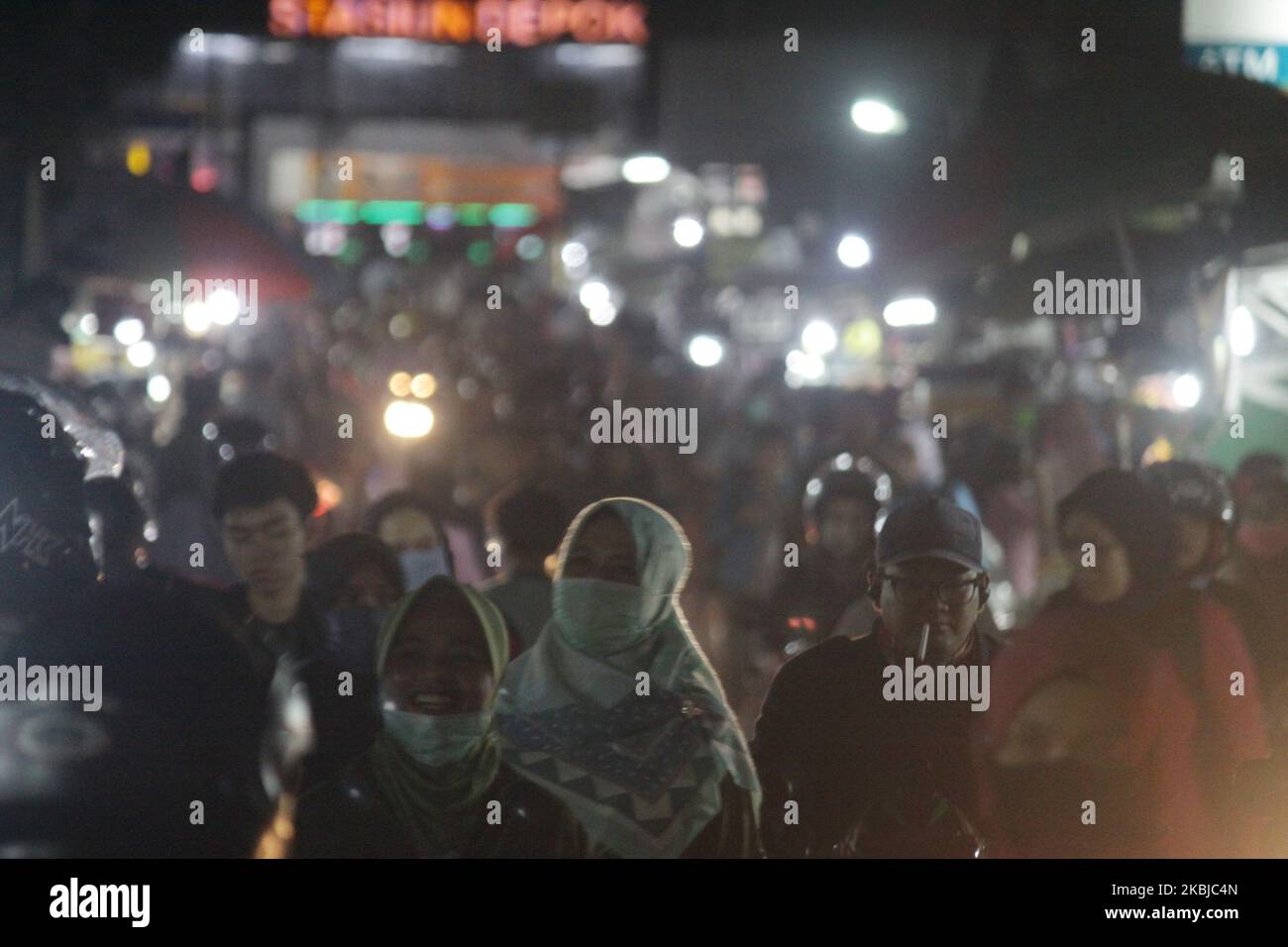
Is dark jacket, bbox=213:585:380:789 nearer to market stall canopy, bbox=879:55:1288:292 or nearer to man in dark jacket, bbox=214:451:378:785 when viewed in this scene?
man in dark jacket, bbox=214:451:378:785

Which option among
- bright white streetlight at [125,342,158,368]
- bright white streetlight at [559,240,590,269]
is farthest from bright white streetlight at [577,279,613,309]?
bright white streetlight at [125,342,158,368]

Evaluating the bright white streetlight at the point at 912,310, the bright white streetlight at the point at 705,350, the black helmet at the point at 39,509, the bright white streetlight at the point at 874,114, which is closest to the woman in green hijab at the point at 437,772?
the black helmet at the point at 39,509

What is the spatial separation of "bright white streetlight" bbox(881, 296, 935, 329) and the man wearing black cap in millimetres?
6798

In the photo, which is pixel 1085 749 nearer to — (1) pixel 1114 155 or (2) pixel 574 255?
(1) pixel 1114 155

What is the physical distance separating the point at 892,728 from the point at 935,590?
0.42 metres

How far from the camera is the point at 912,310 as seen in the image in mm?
11414

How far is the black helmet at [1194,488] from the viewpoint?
→ 14.8ft

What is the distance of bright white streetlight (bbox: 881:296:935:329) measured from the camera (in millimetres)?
10930

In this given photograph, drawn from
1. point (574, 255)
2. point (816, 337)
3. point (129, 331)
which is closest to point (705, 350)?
point (816, 337)

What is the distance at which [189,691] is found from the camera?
4195 millimetres
